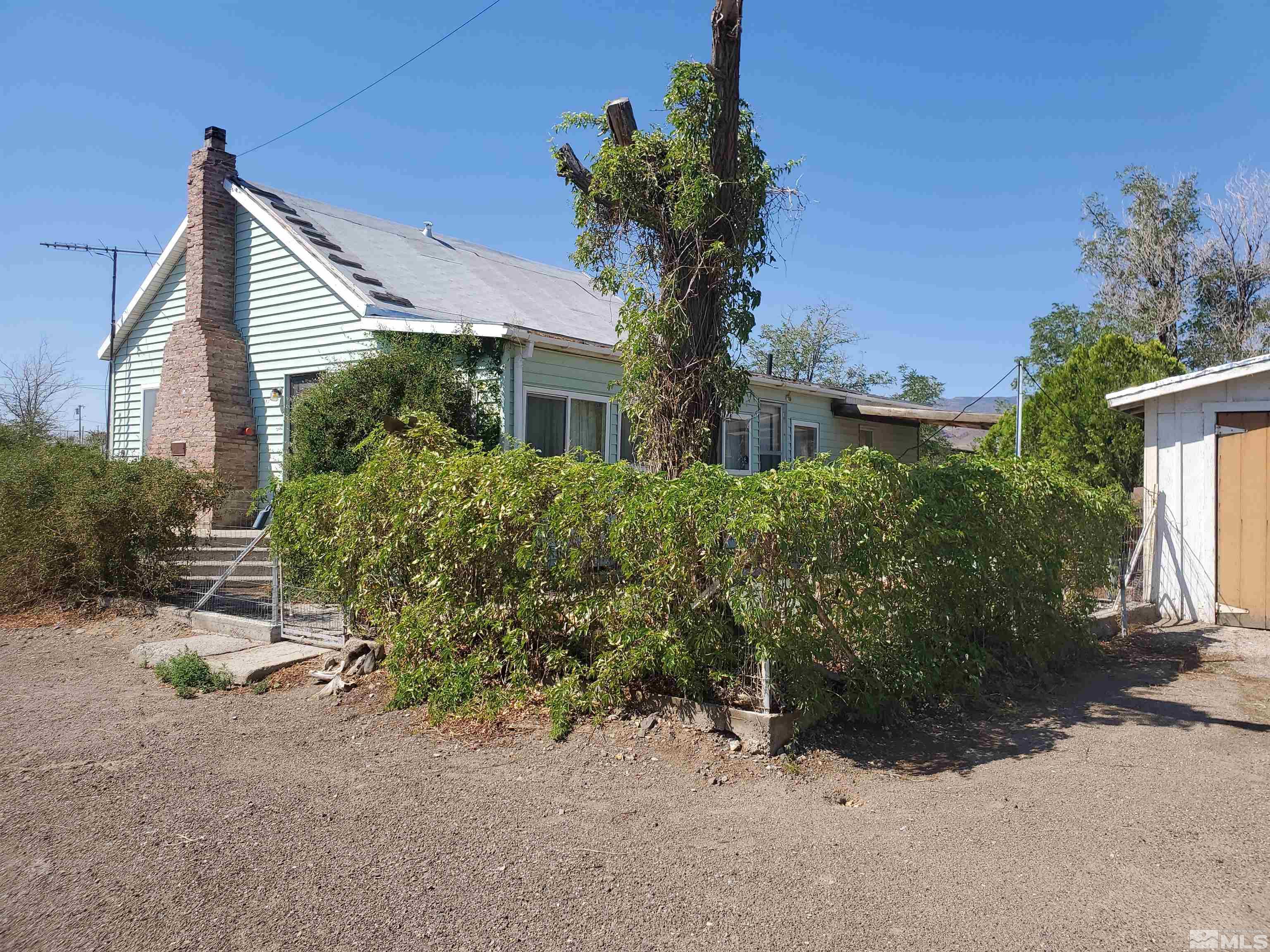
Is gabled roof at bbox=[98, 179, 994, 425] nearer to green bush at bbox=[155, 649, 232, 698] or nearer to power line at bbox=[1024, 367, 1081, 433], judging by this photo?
power line at bbox=[1024, 367, 1081, 433]

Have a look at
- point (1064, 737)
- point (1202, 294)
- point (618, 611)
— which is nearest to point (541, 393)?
point (618, 611)

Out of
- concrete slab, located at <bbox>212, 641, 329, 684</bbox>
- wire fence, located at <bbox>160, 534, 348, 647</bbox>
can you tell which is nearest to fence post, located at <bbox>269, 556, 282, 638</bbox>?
wire fence, located at <bbox>160, 534, 348, 647</bbox>

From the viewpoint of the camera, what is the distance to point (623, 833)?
4.08 meters

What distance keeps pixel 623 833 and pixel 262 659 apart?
16.3 ft

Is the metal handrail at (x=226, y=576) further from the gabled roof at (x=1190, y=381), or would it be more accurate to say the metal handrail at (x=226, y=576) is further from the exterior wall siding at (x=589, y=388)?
the gabled roof at (x=1190, y=381)

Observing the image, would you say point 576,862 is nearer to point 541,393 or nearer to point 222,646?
point 222,646

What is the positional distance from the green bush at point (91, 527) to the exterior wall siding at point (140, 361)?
5.63 metres

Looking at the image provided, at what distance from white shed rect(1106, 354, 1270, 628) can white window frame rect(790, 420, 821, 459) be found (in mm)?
7203

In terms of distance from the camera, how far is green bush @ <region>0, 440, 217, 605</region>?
972 centimetres

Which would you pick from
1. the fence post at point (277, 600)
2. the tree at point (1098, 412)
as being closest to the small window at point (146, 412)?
the fence post at point (277, 600)

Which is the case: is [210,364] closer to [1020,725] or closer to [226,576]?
[226,576]

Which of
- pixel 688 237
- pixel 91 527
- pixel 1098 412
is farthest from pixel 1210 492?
pixel 91 527

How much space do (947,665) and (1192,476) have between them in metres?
5.68

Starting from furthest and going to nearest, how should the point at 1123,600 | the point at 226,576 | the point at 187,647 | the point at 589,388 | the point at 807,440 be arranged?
the point at 807,440 → the point at 589,388 → the point at 226,576 → the point at 1123,600 → the point at 187,647
